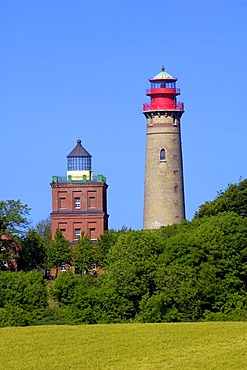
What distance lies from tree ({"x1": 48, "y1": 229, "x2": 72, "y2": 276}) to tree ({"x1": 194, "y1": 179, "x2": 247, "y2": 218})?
1214 centimetres

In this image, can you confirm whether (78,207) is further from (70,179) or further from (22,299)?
(22,299)

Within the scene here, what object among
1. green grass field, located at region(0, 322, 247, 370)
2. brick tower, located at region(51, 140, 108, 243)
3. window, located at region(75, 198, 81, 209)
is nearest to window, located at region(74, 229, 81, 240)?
brick tower, located at region(51, 140, 108, 243)

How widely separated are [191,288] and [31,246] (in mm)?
31041

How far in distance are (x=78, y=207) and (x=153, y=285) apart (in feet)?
130

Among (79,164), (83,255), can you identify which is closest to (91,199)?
(79,164)

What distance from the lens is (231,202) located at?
11962 cm

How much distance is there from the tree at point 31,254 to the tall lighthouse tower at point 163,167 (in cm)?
1499

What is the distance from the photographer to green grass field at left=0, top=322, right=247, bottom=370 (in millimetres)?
63031

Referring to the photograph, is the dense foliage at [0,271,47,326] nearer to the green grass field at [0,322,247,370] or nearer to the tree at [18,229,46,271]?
the green grass field at [0,322,247,370]

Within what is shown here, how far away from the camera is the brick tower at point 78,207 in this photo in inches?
5202

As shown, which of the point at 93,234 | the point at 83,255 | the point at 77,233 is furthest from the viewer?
the point at 77,233

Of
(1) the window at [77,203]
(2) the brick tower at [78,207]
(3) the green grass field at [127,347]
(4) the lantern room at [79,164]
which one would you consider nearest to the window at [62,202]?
(2) the brick tower at [78,207]

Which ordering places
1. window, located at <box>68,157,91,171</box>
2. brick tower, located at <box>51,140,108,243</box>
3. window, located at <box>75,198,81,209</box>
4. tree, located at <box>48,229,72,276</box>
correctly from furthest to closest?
window, located at <box>68,157,91,171</box> < window, located at <box>75,198,81,209</box> < brick tower, located at <box>51,140,108,243</box> < tree, located at <box>48,229,72,276</box>

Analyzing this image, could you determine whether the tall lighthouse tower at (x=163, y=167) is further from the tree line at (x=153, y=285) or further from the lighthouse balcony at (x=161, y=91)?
the tree line at (x=153, y=285)
